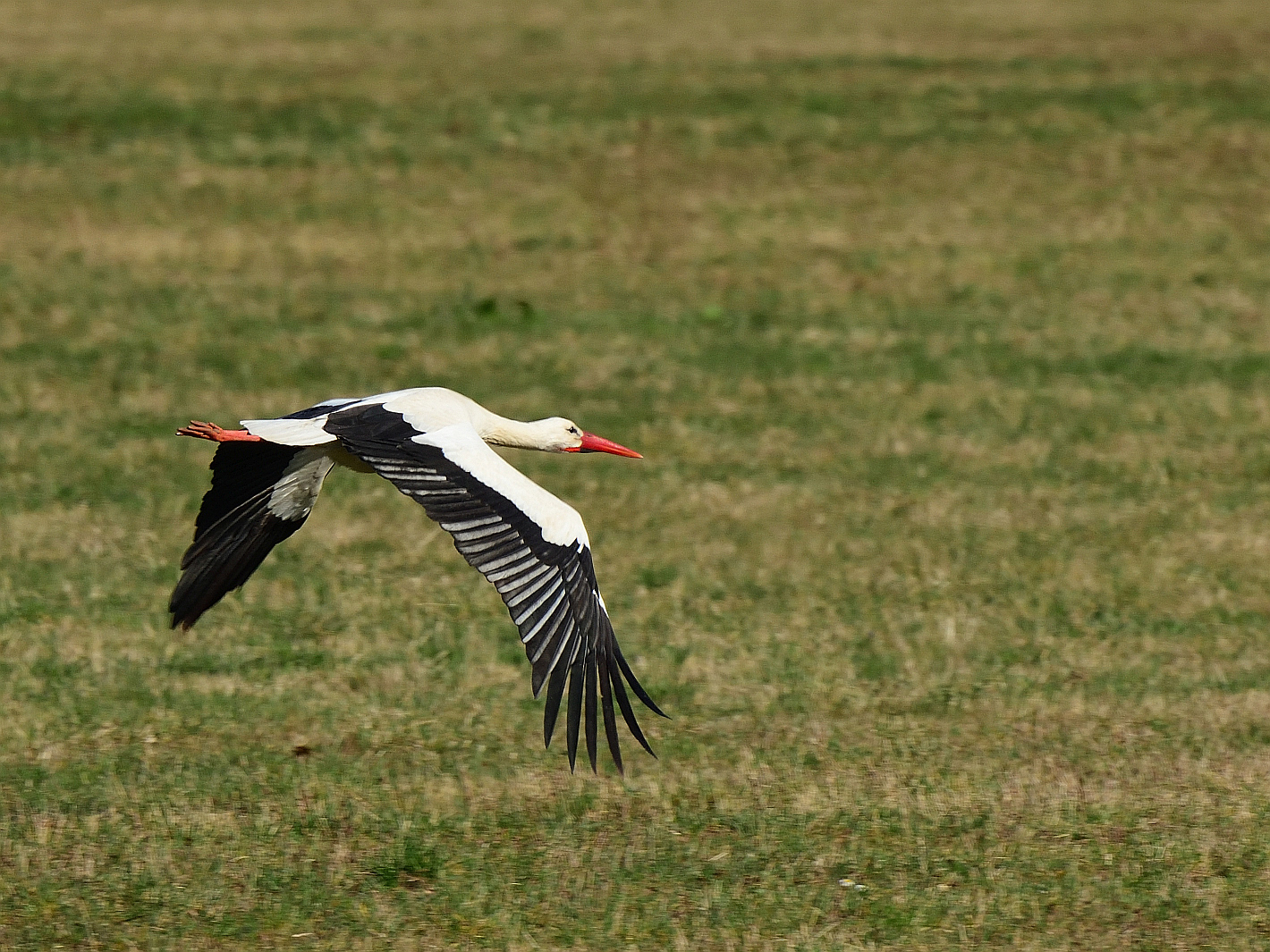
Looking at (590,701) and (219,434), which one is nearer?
(590,701)

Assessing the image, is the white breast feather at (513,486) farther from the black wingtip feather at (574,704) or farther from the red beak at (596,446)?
the red beak at (596,446)

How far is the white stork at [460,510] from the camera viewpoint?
6.42m

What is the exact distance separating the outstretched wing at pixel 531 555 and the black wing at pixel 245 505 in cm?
87

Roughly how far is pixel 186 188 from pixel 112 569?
912 cm

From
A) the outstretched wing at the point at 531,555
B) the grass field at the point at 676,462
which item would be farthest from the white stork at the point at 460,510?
the grass field at the point at 676,462

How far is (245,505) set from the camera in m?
7.81

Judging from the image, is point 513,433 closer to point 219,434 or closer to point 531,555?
point 219,434

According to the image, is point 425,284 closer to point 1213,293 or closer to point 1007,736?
point 1213,293

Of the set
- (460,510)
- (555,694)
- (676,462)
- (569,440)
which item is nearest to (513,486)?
(460,510)

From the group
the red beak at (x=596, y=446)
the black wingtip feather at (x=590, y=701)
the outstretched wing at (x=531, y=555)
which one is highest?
the red beak at (x=596, y=446)

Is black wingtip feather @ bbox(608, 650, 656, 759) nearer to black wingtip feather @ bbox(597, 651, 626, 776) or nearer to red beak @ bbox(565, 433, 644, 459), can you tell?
black wingtip feather @ bbox(597, 651, 626, 776)

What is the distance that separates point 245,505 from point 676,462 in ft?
16.3

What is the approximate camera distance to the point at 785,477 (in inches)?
479

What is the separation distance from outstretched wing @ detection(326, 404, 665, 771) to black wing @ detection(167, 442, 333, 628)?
2.85 feet
